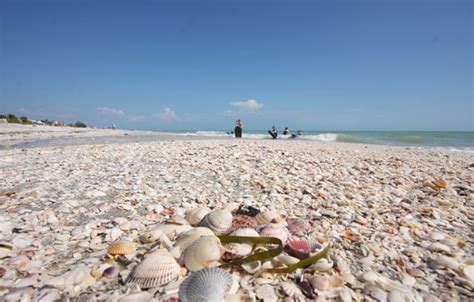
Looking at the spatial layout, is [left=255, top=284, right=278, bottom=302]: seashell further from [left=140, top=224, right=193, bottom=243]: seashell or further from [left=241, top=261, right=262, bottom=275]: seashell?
[left=140, top=224, right=193, bottom=243]: seashell

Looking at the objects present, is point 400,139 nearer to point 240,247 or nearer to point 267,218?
point 267,218

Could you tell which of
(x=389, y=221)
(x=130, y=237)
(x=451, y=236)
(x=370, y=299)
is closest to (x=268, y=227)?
(x=370, y=299)

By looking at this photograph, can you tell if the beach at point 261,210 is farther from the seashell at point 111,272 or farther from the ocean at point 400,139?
the ocean at point 400,139

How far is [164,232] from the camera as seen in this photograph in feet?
7.63

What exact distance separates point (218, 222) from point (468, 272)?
1.94m

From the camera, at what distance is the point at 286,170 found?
5.29 metres

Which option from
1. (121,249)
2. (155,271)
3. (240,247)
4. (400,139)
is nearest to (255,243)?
(240,247)

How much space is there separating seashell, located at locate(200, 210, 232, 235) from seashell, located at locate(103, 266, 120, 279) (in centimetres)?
83

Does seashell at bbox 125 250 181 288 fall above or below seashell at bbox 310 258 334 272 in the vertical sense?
above

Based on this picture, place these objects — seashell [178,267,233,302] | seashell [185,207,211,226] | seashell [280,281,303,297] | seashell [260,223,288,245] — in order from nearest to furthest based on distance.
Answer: seashell [178,267,233,302] < seashell [280,281,303,297] < seashell [260,223,288,245] < seashell [185,207,211,226]

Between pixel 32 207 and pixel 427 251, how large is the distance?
4.15m

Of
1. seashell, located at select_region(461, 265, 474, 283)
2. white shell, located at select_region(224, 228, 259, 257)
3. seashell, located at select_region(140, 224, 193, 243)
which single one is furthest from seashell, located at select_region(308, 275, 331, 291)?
seashell, located at select_region(140, 224, 193, 243)

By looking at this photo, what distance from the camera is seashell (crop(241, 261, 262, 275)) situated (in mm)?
1871

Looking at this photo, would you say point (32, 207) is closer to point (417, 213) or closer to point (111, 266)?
point (111, 266)
